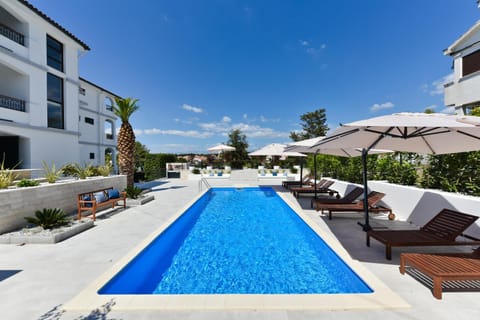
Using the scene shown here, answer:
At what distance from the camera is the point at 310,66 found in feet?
80.7

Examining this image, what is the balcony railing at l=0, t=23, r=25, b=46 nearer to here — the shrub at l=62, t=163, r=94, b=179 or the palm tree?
the palm tree

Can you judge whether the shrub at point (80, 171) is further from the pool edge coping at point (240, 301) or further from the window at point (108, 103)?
the window at point (108, 103)

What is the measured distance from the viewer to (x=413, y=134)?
4.34 metres

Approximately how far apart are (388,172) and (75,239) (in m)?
11.0

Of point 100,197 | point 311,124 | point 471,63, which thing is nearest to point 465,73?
point 471,63

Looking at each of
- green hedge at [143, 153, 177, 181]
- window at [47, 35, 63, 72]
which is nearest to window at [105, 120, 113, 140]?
green hedge at [143, 153, 177, 181]

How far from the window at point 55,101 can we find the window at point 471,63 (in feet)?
86.2

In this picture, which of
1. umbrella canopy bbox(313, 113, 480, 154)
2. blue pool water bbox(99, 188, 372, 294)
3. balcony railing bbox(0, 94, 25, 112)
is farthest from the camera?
balcony railing bbox(0, 94, 25, 112)

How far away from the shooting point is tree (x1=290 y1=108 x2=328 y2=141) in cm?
4819

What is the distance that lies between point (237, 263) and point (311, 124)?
49.4m

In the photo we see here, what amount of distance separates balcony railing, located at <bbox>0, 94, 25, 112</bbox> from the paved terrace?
10801 mm

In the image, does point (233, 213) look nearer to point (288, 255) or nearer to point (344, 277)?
point (288, 255)

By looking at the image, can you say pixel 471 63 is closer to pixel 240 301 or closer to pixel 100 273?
pixel 240 301

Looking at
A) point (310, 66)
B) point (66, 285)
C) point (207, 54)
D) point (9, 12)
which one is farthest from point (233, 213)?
point (310, 66)
